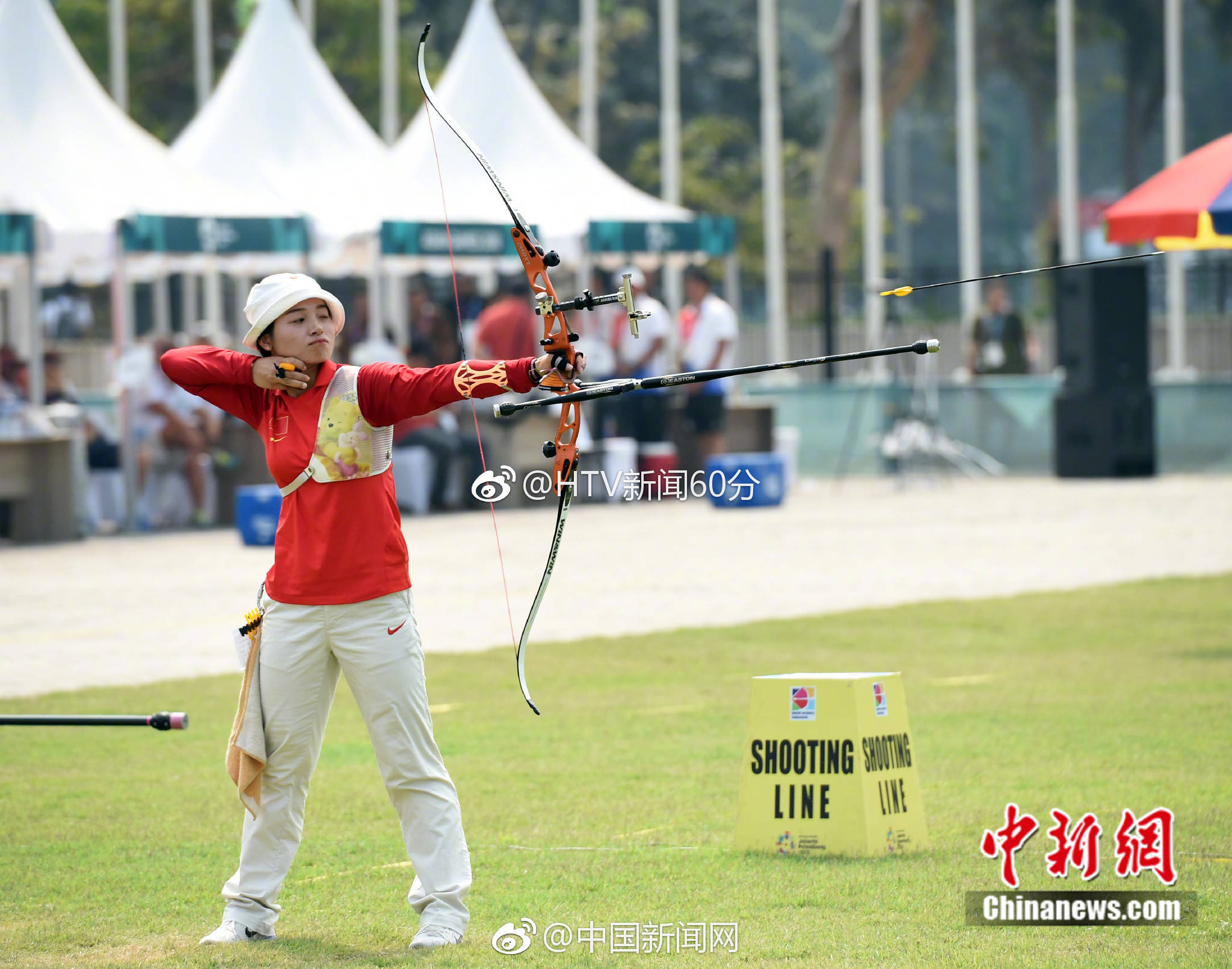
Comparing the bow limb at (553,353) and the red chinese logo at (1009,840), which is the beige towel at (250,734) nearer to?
the bow limb at (553,353)

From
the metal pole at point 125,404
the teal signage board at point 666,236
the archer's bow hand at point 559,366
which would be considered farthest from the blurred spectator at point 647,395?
the archer's bow hand at point 559,366

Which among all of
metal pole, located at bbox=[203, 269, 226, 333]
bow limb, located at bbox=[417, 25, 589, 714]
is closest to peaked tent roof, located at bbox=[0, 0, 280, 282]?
metal pole, located at bbox=[203, 269, 226, 333]

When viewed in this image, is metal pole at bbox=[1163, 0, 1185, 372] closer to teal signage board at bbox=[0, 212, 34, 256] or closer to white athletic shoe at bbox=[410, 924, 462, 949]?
teal signage board at bbox=[0, 212, 34, 256]

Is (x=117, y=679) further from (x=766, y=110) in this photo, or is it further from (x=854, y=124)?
(x=854, y=124)

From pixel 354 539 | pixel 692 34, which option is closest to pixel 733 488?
pixel 354 539

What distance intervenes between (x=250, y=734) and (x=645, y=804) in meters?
2.23

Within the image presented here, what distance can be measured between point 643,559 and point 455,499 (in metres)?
5.37

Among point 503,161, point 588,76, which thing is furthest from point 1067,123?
point 503,161

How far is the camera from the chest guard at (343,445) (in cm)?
558

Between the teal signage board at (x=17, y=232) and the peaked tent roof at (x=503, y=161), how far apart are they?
4.43m

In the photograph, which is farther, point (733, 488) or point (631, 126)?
point (631, 126)

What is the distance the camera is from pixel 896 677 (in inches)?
258

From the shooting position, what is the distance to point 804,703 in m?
6.45

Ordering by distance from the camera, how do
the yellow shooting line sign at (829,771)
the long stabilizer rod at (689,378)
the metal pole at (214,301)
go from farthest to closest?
the metal pole at (214,301) < the yellow shooting line sign at (829,771) < the long stabilizer rod at (689,378)
